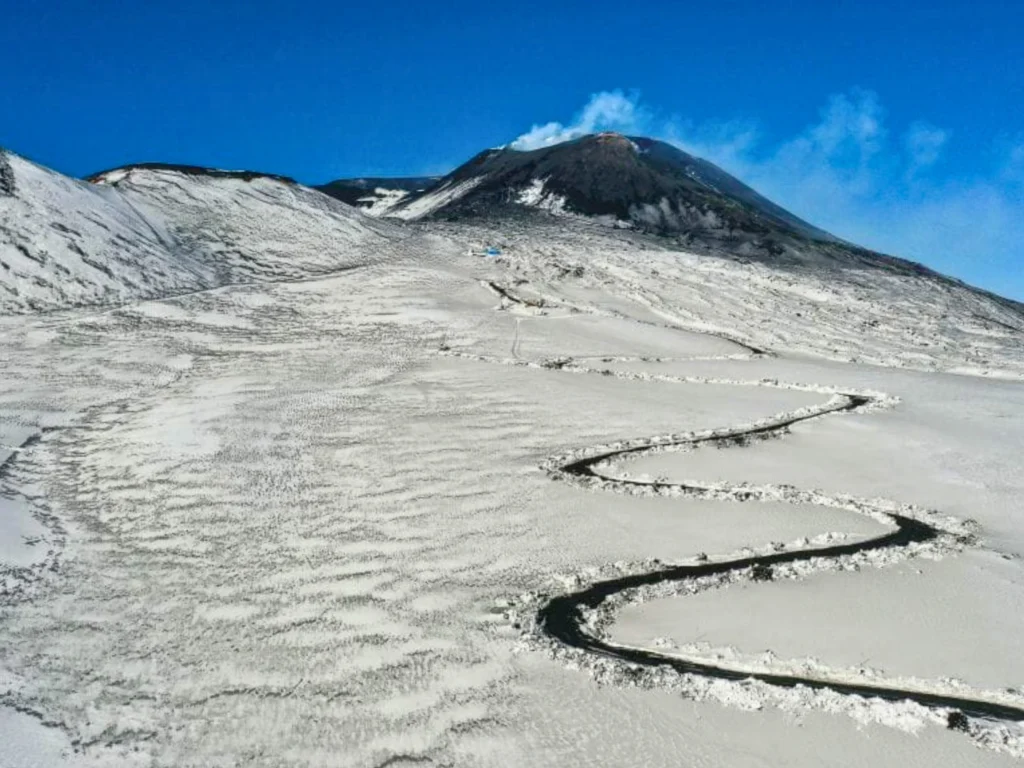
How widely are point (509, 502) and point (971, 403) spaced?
10.9 metres

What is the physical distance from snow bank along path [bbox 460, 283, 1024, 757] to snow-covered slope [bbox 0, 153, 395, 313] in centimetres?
1541

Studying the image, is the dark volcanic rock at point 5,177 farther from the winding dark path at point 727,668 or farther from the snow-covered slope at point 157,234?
the winding dark path at point 727,668

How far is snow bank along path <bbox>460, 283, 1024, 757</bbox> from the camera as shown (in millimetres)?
5344

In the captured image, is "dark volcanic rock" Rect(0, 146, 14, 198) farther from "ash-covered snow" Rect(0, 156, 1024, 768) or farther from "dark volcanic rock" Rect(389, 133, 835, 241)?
"dark volcanic rock" Rect(389, 133, 835, 241)

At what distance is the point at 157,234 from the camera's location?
1020 inches

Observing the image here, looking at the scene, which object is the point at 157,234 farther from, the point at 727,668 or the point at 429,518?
the point at 727,668

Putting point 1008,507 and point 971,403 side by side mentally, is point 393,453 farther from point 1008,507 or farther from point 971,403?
point 971,403

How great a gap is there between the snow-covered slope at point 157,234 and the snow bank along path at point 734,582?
50.6 ft

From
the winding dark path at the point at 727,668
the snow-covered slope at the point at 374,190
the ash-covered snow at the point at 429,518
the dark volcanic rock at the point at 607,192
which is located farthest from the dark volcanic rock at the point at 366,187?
the winding dark path at the point at 727,668

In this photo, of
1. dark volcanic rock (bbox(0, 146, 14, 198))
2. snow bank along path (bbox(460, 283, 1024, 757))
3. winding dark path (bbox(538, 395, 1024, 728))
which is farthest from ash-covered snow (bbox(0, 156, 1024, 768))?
dark volcanic rock (bbox(0, 146, 14, 198))

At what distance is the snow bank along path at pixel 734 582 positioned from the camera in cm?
534

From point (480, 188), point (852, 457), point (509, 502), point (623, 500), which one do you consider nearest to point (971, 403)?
point (852, 457)

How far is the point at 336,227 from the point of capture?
32.5 m

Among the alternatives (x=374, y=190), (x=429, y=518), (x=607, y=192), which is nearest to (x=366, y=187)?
(x=374, y=190)
